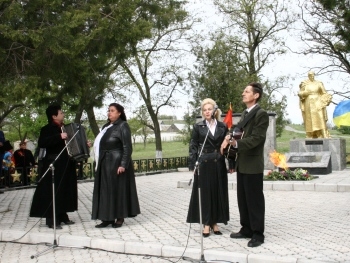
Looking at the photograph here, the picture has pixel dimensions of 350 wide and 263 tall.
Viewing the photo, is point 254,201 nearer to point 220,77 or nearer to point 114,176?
point 114,176

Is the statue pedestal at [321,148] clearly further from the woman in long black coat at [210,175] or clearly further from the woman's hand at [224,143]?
the woman's hand at [224,143]

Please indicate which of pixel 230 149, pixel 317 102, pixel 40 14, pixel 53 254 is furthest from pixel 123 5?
pixel 317 102

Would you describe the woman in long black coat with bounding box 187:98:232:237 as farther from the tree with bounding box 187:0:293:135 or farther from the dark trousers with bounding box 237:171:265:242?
the tree with bounding box 187:0:293:135

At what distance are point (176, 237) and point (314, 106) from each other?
15.0 meters

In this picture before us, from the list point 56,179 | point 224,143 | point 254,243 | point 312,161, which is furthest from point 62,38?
point 312,161

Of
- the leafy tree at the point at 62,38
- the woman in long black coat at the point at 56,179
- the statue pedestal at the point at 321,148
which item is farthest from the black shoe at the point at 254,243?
the statue pedestal at the point at 321,148

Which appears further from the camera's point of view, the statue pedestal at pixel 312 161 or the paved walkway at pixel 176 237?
the statue pedestal at pixel 312 161

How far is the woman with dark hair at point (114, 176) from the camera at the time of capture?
320 inches

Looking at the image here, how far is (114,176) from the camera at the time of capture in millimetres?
8180

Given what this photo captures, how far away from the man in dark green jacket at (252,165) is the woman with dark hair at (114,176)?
1990 millimetres

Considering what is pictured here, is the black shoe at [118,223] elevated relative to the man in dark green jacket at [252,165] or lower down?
lower down

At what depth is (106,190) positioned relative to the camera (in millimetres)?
8133

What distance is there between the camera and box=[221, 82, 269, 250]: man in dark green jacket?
6.61 m

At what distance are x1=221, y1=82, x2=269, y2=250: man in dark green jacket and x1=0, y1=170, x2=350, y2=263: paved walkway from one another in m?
0.33
